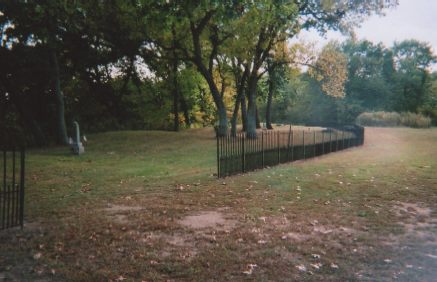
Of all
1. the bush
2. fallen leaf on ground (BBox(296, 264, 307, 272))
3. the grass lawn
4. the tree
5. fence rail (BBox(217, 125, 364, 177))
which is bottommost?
fallen leaf on ground (BBox(296, 264, 307, 272))

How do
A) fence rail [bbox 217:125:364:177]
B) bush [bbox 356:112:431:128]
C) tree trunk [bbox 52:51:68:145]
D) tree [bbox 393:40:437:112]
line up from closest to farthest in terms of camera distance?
fence rail [bbox 217:125:364:177] → tree trunk [bbox 52:51:68:145] → bush [bbox 356:112:431:128] → tree [bbox 393:40:437:112]

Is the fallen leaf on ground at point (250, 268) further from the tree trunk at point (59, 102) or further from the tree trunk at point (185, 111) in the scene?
the tree trunk at point (185, 111)

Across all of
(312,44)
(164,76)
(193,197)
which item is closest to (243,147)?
(193,197)

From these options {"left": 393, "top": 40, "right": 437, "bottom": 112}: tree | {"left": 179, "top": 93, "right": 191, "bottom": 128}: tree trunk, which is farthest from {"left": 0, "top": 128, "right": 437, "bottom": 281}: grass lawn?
{"left": 393, "top": 40, "right": 437, "bottom": 112}: tree

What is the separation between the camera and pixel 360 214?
741 cm

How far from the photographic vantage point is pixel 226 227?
6570 millimetres

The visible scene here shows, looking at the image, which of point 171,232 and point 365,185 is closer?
point 171,232

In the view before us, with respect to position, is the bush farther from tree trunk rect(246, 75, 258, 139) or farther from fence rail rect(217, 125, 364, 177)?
tree trunk rect(246, 75, 258, 139)

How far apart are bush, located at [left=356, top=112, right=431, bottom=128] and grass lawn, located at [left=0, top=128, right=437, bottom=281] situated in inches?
1212

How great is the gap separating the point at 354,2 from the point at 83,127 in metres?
25.5

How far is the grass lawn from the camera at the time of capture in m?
4.78

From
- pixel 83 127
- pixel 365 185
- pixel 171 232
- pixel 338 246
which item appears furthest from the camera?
pixel 83 127

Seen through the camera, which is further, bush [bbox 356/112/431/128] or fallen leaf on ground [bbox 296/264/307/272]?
bush [bbox 356/112/431/128]

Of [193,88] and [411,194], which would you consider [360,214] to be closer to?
[411,194]
